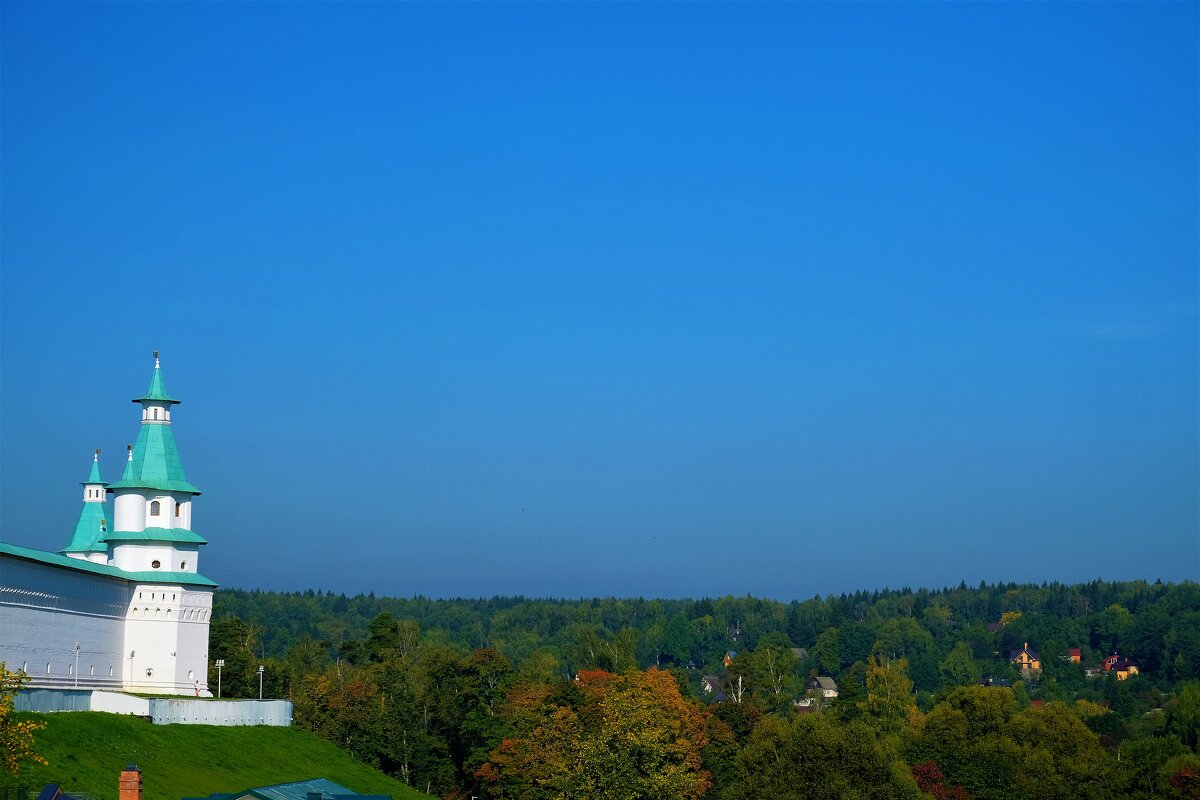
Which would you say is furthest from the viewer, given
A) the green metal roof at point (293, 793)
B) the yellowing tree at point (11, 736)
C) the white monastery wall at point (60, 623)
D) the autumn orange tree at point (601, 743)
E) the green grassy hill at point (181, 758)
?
the autumn orange tree at point (601, 743)

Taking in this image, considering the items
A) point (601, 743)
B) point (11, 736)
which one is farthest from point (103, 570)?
point (11, 736)

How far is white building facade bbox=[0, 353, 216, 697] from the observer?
68.4 metres

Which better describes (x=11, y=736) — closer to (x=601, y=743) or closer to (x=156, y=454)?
(x=601, y=743)

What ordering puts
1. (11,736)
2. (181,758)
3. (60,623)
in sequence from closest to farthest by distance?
(11,736) → (181,758) → (60,623)

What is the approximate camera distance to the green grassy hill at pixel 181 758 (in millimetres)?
56594

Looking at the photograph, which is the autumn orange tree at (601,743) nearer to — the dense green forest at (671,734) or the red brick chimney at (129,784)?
the dense green forest at (671,734)

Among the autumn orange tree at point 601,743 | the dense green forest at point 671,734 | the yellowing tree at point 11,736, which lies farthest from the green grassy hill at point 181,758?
the dense green forest at point 671,734

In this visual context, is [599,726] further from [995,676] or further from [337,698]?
[995,676]

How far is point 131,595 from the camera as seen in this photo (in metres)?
80.5

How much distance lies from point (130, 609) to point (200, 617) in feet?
12.1

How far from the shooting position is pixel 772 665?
133m

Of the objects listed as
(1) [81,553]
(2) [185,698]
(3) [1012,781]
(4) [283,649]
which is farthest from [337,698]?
(4) [283,649]

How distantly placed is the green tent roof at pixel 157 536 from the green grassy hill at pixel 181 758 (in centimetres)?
1073

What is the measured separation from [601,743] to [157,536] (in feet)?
86.1
